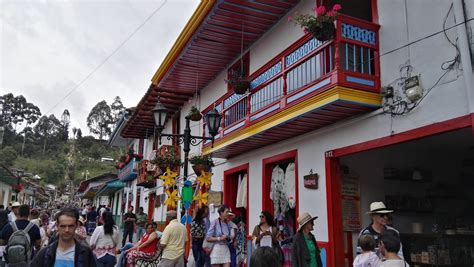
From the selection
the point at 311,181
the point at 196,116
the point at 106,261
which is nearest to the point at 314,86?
the point at 311,181

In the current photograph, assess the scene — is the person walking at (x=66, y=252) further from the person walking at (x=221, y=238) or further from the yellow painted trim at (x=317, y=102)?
the person walking at (x=221, y=238)

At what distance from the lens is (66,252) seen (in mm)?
3461

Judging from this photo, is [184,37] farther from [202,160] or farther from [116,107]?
[116,107]

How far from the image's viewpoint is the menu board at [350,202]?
26.1 feet

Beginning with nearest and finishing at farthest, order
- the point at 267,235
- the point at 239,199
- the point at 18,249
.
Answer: the point at 18,249 → the point at 267,235 → the point at 239,199

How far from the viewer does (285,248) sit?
916 cm

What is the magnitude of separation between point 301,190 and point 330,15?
3.70 metres

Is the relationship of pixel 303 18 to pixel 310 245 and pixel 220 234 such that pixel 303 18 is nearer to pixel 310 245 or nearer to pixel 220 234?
pixel 310 245

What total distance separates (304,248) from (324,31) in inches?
137

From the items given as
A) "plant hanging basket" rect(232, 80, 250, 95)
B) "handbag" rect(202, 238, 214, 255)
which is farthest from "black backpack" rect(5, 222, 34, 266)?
"plant hanging basket" rect(232, 80, 250, 95)

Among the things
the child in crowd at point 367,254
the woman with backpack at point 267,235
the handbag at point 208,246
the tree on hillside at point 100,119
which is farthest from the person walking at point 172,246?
the tree on hillside at point 100,119

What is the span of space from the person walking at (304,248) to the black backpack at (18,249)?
3.87m

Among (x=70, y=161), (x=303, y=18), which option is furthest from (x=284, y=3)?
(x=70, y=161)

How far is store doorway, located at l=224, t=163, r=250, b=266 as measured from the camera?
11.0m
